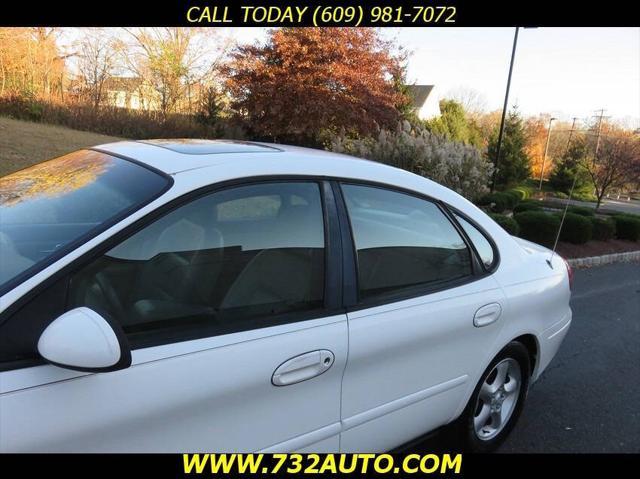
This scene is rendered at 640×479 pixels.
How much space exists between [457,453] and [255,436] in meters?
1.46

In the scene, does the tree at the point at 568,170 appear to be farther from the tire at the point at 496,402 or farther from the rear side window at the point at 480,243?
the rear side window at the point at 480,243

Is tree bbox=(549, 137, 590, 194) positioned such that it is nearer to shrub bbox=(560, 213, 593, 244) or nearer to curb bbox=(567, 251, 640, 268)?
curb bbox=(567, 251, 640, 268)

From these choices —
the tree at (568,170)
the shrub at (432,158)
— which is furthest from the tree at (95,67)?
the tree at (568,170)

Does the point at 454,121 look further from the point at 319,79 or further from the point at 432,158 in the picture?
the point at 432,158

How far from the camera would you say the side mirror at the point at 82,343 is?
1.23 m

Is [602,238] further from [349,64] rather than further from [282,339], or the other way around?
[282,339]

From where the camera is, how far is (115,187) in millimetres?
1767

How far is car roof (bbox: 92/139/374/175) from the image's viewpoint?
71.2 inches

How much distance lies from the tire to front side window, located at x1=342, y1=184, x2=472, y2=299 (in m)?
0.65

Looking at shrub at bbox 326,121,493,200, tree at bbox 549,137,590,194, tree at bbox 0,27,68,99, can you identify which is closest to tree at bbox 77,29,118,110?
tree at bbox 0,27,68,99

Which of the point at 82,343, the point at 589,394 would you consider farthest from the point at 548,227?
the point at 82,343

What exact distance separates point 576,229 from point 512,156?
72.2ft

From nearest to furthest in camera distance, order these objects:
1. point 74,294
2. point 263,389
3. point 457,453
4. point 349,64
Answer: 1. point 74,294
2. point 263,389
3. point 457,453
4. point 349,64

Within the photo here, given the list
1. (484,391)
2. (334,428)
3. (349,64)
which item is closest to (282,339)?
(334,428)
